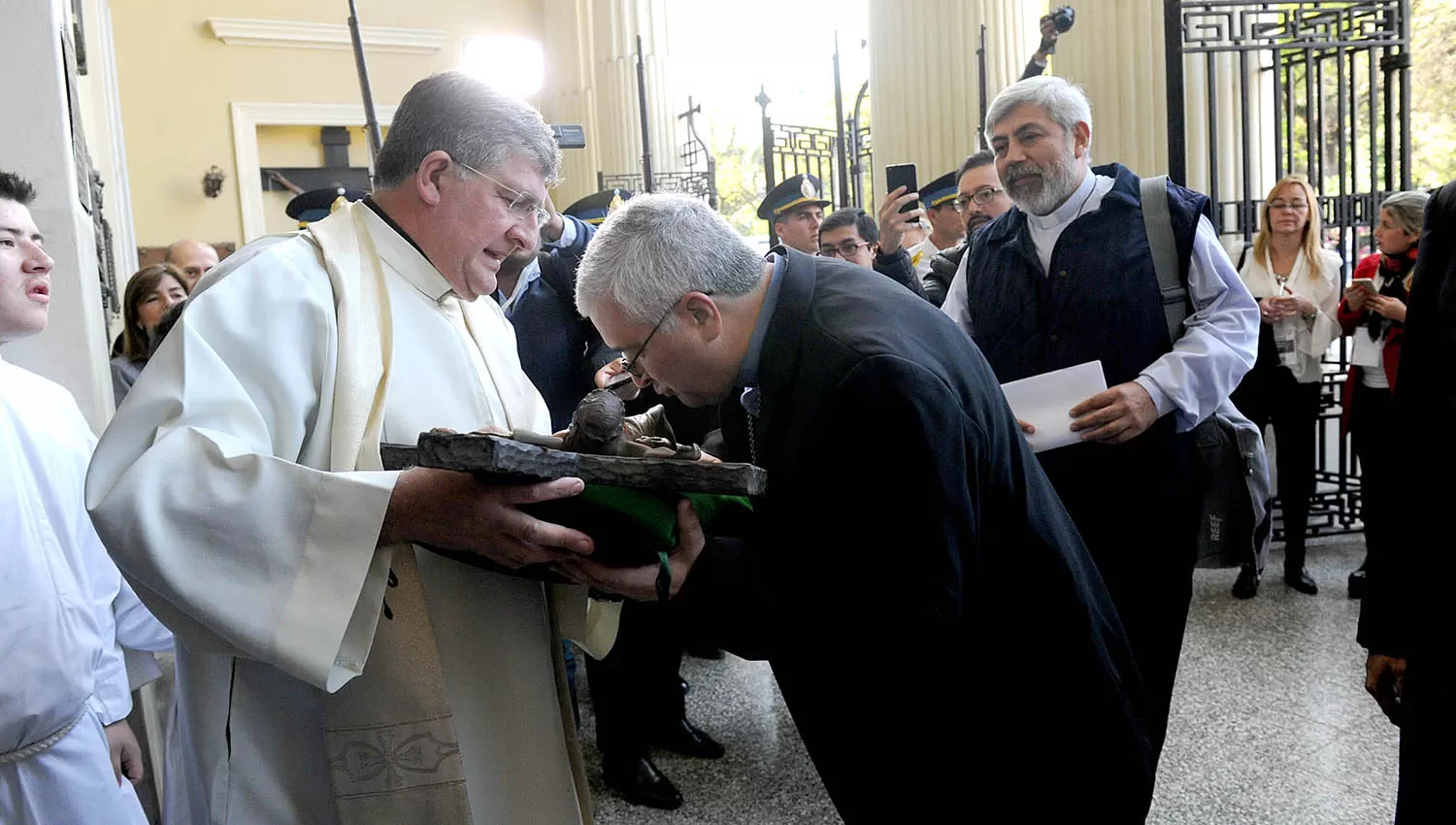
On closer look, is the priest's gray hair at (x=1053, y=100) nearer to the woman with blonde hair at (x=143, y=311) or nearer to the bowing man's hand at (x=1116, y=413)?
the bowing man's hand at (x=1116, y=413)

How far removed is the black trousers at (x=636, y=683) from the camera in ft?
11.6

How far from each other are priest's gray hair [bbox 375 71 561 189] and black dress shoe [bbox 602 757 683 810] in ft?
7.44

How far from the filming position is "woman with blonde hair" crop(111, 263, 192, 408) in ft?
14.7

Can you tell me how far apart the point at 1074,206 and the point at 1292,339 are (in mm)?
2821

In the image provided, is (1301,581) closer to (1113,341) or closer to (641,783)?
(1113,341)

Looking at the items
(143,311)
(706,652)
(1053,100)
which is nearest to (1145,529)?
(1053,100)

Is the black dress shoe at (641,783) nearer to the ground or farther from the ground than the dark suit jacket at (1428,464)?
nearer to the ground

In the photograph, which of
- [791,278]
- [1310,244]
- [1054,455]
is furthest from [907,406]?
[1310,244]

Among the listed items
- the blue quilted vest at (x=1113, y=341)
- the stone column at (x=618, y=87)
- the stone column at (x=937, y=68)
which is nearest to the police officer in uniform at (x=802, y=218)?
the blue quilted vest at (x=1113, y=341)

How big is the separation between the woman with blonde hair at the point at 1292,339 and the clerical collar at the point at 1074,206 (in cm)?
271

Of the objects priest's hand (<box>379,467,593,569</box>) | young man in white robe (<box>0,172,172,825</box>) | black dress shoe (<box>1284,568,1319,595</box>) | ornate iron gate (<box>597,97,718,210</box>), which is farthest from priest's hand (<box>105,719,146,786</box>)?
ornate iron gate (<box>597,97,718,210</box>)

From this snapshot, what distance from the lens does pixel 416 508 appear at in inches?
58.4

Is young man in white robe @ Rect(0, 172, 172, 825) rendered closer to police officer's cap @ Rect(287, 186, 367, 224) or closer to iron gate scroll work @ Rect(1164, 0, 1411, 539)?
police officer's cap @ Rect(287, 186, 367, 224)

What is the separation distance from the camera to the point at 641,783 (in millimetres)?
3529
